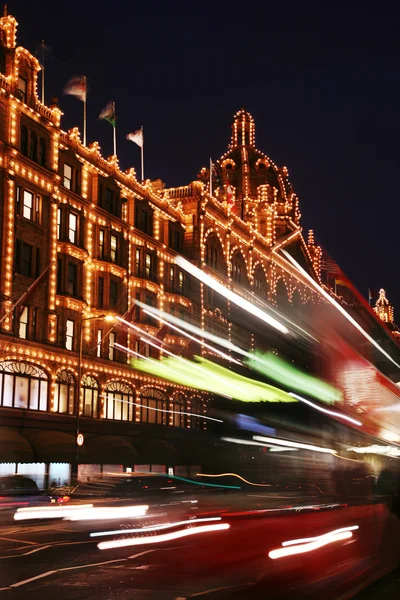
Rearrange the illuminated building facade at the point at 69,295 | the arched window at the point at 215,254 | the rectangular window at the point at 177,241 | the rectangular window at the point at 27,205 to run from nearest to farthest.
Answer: the illuminated building facade at the point at 69,295 → the rectangular window at the point at 27,205 → the rectangular window at the point at 177,241 → the arched window at the point at 215,254

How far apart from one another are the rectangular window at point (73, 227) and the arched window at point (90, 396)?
9287mm

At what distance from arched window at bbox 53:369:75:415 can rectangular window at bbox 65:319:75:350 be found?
180 centimetres

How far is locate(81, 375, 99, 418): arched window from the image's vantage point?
49.7 m

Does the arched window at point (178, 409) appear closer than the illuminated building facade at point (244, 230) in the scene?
Yes

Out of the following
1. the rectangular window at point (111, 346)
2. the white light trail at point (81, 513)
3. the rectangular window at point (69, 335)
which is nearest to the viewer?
the white light trail at point (81, 513)

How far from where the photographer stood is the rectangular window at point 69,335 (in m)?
48.8

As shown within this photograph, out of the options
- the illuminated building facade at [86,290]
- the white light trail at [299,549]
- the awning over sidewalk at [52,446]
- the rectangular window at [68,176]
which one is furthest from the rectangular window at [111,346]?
the white light trail at [299,549]

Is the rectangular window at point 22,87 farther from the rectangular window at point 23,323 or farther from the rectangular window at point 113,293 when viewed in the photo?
the rectangular window at point 113,293

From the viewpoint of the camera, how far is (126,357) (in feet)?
181

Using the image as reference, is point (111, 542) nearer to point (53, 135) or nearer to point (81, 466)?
point (81, 466)

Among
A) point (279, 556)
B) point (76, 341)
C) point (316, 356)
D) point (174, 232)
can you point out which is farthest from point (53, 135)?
point (279, 556)

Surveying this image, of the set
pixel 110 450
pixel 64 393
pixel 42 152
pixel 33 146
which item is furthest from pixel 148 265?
pixel 110 450

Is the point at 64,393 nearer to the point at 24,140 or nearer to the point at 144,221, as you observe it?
the point at 24,140

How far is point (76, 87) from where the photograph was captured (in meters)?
48.6
